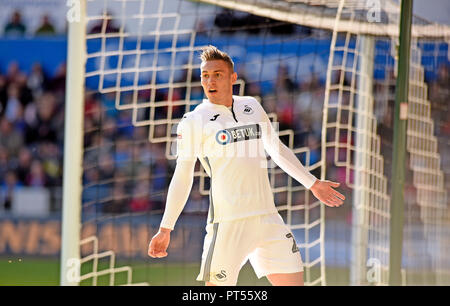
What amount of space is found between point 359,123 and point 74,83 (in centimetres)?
202

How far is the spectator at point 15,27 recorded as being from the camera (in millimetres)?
7277

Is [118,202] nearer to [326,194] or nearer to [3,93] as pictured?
[3,93]

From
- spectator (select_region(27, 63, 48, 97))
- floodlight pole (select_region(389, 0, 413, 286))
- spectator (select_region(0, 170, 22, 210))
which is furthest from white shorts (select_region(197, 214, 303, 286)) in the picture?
spectator (select_region(27, 63, 48, 97))

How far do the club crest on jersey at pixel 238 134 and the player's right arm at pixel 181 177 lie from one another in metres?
0.11

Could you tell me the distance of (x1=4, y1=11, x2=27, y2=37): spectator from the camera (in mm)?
7277

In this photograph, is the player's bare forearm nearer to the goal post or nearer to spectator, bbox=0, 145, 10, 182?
the goal post

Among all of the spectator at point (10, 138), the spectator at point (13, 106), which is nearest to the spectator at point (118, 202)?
the spectator at point (10, 138)

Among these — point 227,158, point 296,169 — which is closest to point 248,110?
point 227,158

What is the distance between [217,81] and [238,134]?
29cm

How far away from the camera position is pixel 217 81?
379cm

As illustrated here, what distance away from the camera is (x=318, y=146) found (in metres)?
6.48

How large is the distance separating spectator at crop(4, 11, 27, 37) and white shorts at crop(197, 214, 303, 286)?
4.36 meters
